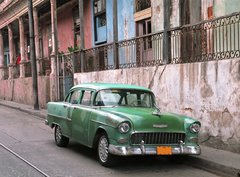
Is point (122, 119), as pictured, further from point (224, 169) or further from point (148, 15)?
point (148, 15)

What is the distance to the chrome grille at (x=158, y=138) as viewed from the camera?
8.22 meters

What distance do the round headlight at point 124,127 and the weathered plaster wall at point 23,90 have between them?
47.9ft

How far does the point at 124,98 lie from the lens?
9.59 metres

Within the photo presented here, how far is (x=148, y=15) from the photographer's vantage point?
54.4 ft

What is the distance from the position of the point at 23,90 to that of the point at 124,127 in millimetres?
19093

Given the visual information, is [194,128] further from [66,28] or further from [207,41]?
[66,28]

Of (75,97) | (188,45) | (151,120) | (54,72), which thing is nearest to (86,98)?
(75,97)

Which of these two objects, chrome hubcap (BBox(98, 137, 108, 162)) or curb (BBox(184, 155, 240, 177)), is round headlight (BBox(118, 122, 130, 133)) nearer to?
chrome hubcap (BBox(98, 137, 108, 162))

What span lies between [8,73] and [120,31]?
14.1 meters

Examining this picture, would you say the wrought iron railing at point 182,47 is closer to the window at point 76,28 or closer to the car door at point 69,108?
the car door at point 69,108

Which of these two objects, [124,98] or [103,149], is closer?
[103,149]

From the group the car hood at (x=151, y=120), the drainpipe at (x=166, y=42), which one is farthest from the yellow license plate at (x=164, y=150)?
the drainpipe at (x=166, y=42)

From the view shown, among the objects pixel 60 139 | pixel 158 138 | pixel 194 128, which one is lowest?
pixel 60 139

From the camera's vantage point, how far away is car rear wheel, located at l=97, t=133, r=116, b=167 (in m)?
8.49
